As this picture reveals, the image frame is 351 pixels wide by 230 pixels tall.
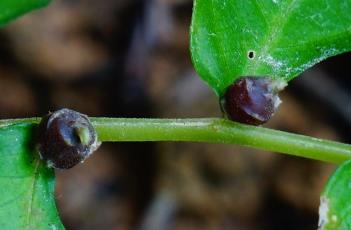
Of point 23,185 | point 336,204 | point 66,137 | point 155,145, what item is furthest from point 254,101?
point 155,145

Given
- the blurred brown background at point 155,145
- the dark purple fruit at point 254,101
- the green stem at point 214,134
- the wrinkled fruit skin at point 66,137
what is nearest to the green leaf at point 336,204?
the green stem at point 214,134

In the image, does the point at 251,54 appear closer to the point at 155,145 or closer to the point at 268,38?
the point at 268,38

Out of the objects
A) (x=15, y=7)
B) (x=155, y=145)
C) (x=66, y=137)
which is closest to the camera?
(x=66, y=137)

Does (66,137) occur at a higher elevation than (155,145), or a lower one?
higher

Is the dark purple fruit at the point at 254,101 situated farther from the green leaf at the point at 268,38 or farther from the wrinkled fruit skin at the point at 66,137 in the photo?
the wrinkled fruit skin at the point at 66,137

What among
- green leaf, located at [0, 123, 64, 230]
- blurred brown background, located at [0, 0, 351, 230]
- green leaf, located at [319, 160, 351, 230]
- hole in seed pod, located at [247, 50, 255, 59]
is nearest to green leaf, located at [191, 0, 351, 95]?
hole in seed pod, located at [247, 50, 255, 59]

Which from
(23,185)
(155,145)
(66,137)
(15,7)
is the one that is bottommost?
(155,145)

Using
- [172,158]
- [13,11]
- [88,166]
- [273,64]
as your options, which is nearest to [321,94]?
[172,158]

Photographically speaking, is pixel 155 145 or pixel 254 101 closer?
pixel 254 101
